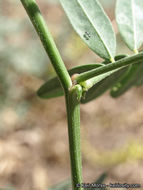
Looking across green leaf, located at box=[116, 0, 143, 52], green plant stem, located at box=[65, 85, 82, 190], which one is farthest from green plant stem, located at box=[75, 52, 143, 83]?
green leaf, located at box=[116, 0, 143, 52]

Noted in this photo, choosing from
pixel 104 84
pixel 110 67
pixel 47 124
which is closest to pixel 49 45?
pixel 110 67

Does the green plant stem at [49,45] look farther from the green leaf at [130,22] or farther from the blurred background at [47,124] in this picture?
the blurred background at [47,124]

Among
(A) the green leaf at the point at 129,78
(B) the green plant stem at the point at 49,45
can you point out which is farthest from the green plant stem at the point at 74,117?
(A) the green leaf at the point at 129,78

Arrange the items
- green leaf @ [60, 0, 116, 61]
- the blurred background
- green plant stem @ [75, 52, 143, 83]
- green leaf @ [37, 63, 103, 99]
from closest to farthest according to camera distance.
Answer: green plant stem @ [75, 52, 143, 83]
green leaf @ [60, 0, 116, 61]
green leaf @ [37, 63, 103, 99]
the blurred background

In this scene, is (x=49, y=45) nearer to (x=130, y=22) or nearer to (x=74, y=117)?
(x=74, y=117)

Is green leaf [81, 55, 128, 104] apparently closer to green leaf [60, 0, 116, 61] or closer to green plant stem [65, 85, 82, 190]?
green leaf [60, 0, 116, 61]

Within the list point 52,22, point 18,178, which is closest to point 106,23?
point 18,178

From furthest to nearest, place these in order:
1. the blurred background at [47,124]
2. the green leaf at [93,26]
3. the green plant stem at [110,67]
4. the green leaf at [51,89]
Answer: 1. the blurred background at [47,124]
2. the green leaf at [51,89]
3. the green leaf at [93,26]
4. the green plant stem at [110,67]
